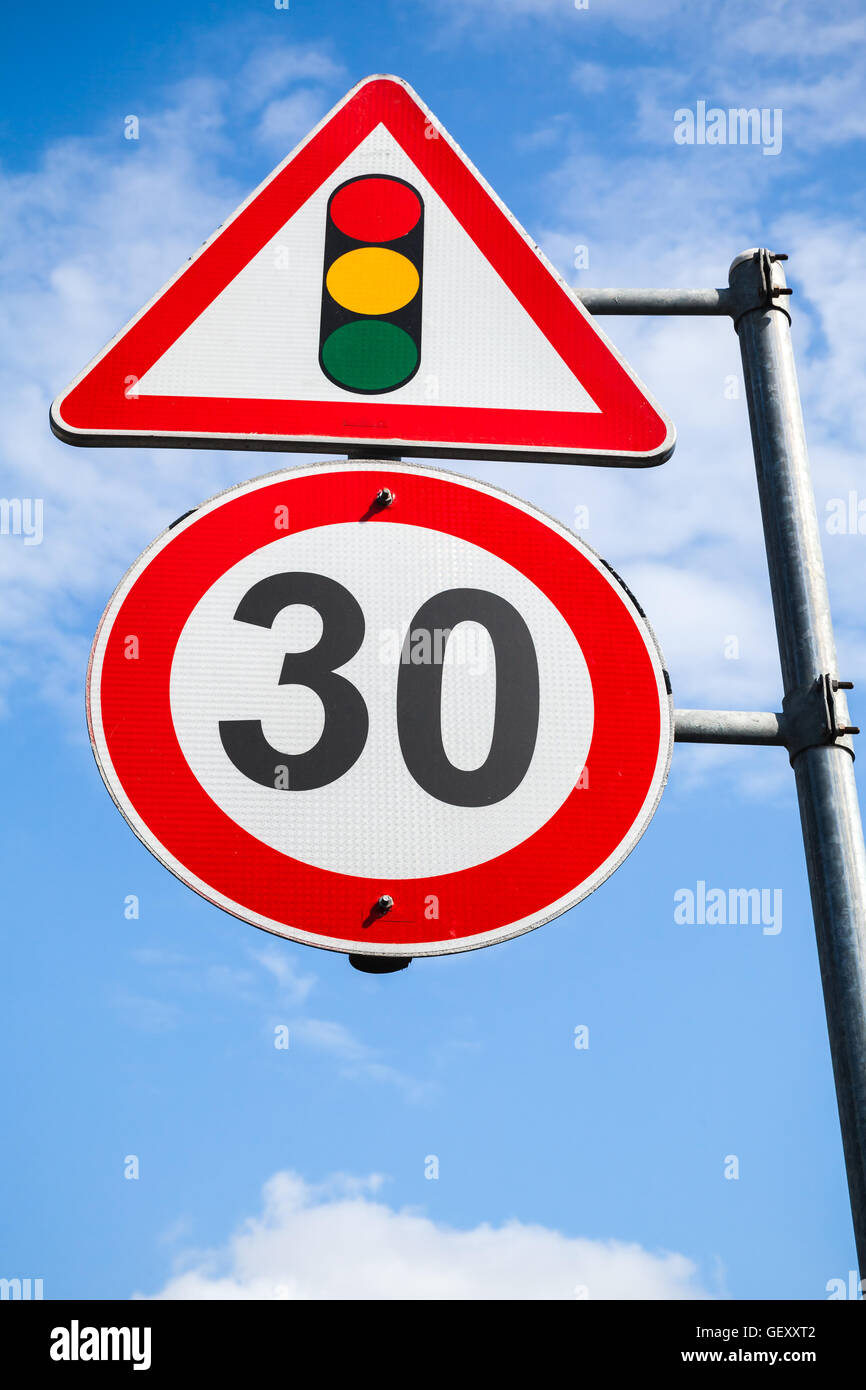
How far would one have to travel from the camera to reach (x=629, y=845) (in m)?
1.68

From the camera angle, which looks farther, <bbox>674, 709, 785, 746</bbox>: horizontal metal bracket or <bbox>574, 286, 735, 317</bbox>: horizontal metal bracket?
<bbox>574, 286, 735, 317</bbox>: horizontal metal bracket

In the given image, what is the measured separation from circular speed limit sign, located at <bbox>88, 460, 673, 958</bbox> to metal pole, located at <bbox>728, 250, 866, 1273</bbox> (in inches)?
8.4

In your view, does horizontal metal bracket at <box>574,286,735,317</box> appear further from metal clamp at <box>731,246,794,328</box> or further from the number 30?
the number 30

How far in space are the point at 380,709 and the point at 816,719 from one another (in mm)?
605

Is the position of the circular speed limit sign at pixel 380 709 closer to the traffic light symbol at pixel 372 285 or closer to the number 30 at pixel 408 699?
the number 30 at pixel 408 699

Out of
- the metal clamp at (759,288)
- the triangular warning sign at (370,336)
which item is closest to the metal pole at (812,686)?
the metal clamp at (759,288)

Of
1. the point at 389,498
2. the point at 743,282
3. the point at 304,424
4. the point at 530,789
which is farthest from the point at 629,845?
the point at 743,282

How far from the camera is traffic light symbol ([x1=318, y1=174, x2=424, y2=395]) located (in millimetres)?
2094

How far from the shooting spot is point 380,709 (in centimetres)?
171

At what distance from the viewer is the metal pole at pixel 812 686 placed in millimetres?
1596

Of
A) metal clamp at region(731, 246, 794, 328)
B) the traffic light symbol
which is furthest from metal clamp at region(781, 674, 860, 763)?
the traffic light symbol

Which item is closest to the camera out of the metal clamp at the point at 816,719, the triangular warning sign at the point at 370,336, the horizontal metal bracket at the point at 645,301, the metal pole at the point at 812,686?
the metal pole at the point at 812,686

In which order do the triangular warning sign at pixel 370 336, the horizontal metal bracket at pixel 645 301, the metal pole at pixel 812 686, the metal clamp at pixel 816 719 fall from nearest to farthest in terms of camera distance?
the metal pole at pixel 812 686, the metal clamp at pixel 816 719, the triangular warning sign at pixel 370 336, the horizontal metal bracket at pixel 645 301
